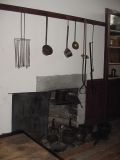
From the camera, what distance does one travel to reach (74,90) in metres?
3.39

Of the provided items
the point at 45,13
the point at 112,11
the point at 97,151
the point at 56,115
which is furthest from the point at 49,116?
the point at 112,11

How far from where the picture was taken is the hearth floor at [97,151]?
8.79ft

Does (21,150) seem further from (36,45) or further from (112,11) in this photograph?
(112,11)

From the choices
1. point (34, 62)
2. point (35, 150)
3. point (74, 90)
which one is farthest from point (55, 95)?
point (35, 150)

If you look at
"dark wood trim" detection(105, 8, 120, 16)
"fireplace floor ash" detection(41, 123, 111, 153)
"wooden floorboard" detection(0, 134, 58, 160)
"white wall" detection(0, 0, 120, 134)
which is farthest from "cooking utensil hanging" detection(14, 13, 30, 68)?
"dark wood trim" detection(105, 8, 120, 16)

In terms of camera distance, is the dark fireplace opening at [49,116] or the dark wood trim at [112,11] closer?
the dark fireplace opening at [49,116]

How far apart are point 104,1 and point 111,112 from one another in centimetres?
186

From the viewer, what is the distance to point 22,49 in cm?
273

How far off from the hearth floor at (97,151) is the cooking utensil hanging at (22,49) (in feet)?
3.99

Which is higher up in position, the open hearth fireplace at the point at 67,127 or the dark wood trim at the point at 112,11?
the dark wood trim at the point at 112,11

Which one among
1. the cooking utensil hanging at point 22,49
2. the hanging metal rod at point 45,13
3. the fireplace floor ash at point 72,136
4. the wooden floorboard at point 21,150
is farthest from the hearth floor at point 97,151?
the hanging metal rod at point 45,13

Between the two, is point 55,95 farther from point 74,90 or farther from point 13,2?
point 13,2

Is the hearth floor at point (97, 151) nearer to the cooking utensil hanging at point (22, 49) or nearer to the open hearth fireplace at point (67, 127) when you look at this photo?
the open hearth fireplace at point (67, 127)

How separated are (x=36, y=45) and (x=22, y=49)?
21cm
